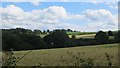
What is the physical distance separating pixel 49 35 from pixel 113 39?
3815 millimetres

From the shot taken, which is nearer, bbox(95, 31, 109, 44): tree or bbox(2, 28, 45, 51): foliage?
bbox(2, 28, 45, 51): foliage

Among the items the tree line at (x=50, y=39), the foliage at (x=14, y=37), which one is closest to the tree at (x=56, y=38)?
the tree line at (x=50, y=39)

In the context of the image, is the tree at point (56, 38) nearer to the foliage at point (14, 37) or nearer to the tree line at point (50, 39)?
the tree line at point (50, 39)

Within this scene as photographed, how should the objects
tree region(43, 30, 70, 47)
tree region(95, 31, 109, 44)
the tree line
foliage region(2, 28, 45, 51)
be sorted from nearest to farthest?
1. foliage region(2, 28, 45, 51)
2. the tree line
3. tree region(43, 30, 70, 47)
4. tree region(95, 31, 109, 44)

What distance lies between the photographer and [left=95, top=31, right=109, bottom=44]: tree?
33.7 feet

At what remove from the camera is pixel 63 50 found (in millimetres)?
10688

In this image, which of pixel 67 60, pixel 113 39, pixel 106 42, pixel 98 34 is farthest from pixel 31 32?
pixel 106 42

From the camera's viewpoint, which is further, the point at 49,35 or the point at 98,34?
the point at 98,34

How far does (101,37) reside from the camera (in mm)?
11219

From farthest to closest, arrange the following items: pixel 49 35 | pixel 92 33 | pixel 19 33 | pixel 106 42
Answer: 1. pixel 106 42
2. pixel 92 33
3. pixel 49 35
4. pixel 19 33

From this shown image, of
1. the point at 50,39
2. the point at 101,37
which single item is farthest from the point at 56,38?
the point at 101,37

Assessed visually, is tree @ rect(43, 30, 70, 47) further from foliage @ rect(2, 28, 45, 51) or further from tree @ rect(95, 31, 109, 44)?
tree @ rect(95, 31, 109, 44)

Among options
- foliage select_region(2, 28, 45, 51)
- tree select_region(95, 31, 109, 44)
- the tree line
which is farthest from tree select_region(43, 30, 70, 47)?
tree select_region(95, 31, 109, 44)

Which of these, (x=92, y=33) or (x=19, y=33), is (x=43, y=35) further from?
(x=92, y=33)
